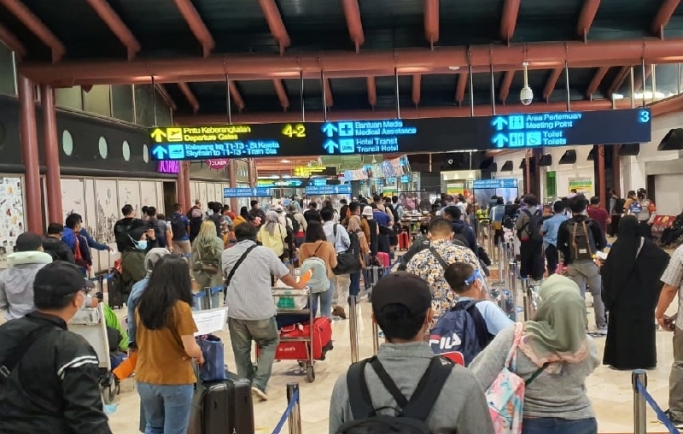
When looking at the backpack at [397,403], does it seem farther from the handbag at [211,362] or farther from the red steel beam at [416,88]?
the red steel beam at [416,88]

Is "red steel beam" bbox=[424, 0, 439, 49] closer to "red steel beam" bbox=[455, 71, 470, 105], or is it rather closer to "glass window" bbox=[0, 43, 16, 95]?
"red steel beam" bbox=[455, 71, 470, 105]

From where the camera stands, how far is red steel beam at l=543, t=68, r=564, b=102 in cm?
1712

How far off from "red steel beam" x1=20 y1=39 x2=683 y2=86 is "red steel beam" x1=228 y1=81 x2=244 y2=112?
463 cm

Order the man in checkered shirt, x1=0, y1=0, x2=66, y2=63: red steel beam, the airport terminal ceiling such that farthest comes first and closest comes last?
the airport terminal ceiling < x1=0, y1=0, x2=66, y2=63: red steel beam < the man in checkered shirt

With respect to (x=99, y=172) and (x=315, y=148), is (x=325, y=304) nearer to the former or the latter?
(x=315, y=148)

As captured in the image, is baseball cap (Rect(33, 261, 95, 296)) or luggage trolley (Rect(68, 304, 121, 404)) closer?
baseball cap (Rect(33, 261, 95, 296))

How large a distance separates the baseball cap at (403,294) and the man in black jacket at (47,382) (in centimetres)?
112

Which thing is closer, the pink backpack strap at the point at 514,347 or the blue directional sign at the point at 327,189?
the pink backpack strap at the point at 514,347

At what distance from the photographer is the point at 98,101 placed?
15.4 m

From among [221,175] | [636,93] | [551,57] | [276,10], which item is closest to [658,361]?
[551,57]

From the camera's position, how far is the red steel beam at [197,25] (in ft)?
36.2

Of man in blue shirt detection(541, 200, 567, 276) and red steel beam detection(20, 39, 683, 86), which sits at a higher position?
red steel beam detection(20, 39, 683, 86)

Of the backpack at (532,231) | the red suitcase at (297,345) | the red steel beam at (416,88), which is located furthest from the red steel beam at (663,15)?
the red suitcase at (297,345)

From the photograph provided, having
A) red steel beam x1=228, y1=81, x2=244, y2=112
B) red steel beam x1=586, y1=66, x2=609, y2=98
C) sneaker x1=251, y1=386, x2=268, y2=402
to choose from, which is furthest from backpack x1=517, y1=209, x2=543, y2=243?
red steel beam x1=228, y1=81, x2=244, y2=112
